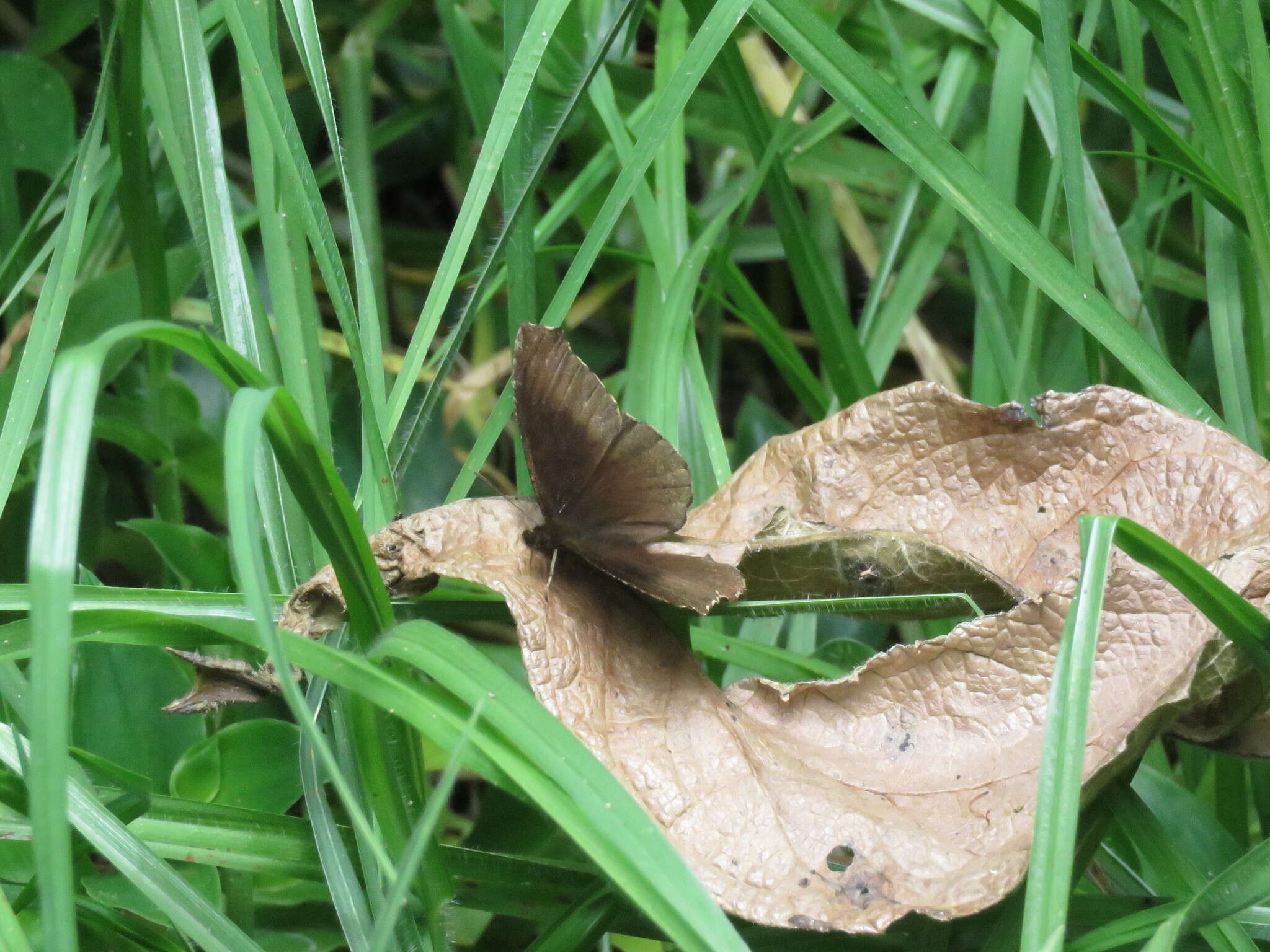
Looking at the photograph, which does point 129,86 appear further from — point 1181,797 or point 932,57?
point 1181,797

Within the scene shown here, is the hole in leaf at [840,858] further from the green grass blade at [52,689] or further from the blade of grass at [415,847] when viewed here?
the green grass blade at [52,689]

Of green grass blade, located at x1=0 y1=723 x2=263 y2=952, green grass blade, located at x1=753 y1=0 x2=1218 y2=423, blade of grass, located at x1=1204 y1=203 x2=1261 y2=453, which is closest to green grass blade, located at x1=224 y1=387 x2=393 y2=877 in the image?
green grass blade, located at x1=0 y1=723 x2=263 y2=952

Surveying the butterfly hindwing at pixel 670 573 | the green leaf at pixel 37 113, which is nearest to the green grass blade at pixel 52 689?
the butterfly hindwing at pixel 670 573

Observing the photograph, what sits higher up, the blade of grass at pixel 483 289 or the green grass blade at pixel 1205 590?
the blade of grass at pixel 483 289

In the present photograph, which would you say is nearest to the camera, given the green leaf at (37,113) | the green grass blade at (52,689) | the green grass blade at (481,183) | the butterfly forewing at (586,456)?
the green grass blade at (52,689)

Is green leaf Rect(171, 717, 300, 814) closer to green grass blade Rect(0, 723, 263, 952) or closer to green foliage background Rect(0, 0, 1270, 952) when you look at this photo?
green foliage background Rect(0, 0, 1270, 952)

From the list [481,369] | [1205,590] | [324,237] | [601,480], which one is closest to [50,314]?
[324,237]

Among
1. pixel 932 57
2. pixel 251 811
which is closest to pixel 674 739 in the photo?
pixel 251 811

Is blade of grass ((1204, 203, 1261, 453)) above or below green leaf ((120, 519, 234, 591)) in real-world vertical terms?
above
